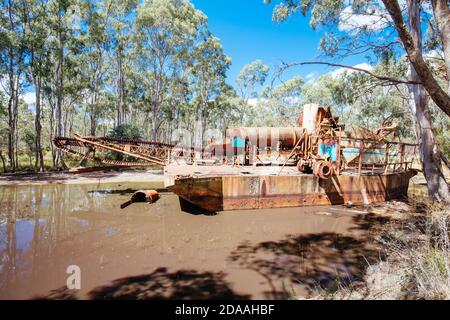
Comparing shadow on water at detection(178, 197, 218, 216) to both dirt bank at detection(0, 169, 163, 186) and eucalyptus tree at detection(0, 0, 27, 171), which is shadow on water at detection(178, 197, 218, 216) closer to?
dirt bank at detection(0, 169, 163, 186)

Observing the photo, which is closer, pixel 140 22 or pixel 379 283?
pixel 379 283

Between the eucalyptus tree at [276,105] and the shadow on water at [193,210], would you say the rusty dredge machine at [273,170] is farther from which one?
the eucalyptus tree at [276,105]

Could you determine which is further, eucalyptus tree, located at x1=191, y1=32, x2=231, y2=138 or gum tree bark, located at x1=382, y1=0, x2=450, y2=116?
eucalyptus tree, located at x1=191, y1=32, x2=231, y2=138

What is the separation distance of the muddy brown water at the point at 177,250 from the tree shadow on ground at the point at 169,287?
2 centimetres

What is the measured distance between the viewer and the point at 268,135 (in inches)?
432

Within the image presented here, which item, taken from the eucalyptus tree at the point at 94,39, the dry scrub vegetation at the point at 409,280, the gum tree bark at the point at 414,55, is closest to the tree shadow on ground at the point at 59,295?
the dry scrub vegetation at the point at 409,280

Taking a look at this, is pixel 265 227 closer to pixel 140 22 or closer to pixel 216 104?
pixel 140 22

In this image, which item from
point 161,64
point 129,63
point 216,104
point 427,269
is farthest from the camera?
point 216,104

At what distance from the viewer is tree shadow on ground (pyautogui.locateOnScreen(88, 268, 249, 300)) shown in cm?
387

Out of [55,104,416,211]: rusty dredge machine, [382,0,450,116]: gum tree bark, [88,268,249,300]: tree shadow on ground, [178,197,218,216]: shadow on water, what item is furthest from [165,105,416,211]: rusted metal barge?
[382,0,450,116]: gum tree bark

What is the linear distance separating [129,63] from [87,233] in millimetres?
29353

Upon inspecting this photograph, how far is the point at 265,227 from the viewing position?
7254 millimetres

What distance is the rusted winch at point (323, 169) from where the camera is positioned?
9.03 metres
